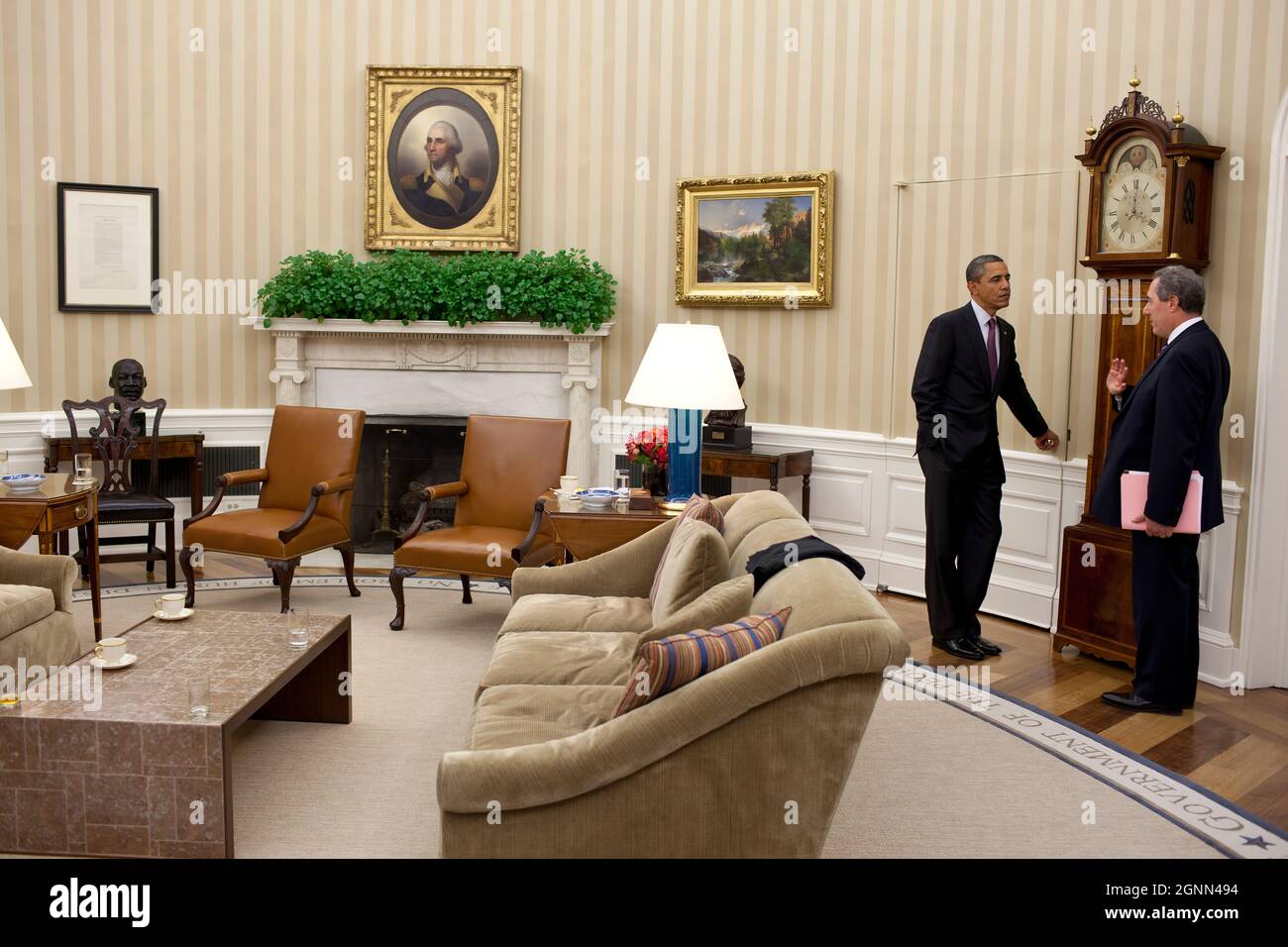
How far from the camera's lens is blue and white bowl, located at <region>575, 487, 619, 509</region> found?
16.9 ft

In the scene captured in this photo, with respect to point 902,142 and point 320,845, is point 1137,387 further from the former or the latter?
point 320,845

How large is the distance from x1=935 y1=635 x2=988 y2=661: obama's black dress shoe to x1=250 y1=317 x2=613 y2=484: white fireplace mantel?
2.80 m

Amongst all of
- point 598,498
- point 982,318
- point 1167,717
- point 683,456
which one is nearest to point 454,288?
point 598,498

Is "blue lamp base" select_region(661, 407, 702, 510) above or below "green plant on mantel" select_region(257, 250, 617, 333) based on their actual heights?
below

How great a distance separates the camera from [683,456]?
5.08 metres

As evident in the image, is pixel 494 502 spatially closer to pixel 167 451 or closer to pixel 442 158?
pixel 167 451

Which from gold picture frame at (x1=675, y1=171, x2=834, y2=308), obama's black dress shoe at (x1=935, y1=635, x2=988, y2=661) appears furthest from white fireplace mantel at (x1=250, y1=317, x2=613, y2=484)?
obama's black dress shoe at (x1=935, y1=635, x2=988, y2=661)

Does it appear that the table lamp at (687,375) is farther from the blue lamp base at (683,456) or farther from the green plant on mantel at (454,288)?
the green plant on mantel at (454,288)

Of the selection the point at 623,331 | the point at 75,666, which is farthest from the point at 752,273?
the point at 75,666

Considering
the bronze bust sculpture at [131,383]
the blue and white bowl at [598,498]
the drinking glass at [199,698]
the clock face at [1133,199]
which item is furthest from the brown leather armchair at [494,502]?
the clock face at [1133,199]

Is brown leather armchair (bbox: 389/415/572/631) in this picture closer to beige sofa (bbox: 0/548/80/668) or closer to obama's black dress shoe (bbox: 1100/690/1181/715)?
beige sofa (bbox: 0/548/80/668)
